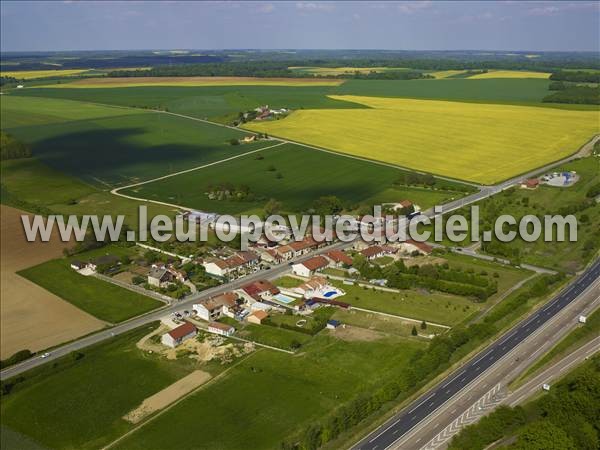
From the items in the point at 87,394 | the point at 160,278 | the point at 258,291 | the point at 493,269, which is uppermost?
the point at 493,269

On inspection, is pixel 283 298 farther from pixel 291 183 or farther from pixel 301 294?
pixel 291 183

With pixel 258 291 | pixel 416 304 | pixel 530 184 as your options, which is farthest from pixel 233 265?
pixel 530 184

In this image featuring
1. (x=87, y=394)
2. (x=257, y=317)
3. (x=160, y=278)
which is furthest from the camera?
(x=160, y=278)

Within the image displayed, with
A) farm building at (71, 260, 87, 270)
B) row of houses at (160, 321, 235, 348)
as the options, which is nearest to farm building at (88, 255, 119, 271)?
farm building at (71, 260, 87, 270)

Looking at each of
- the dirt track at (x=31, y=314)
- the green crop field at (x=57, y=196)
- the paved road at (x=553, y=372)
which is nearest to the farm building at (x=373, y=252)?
the paved road at (x=553, y=372)

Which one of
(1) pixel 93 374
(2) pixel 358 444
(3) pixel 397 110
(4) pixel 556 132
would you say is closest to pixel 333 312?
(2) pixel 358 444

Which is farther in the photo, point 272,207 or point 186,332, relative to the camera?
point 272,207

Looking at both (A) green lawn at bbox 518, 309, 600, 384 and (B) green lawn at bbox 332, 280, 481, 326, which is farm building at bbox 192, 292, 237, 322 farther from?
(A) green lawn at bbox 518, 309, 600, 384
